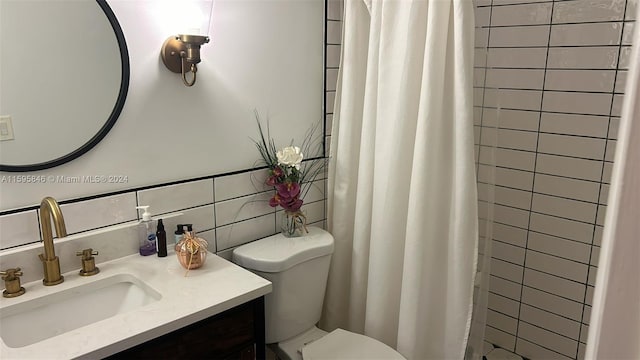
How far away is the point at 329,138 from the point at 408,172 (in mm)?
464

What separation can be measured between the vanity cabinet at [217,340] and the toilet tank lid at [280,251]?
0.26m

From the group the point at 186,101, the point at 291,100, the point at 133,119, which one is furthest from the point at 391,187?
the point at 133,119

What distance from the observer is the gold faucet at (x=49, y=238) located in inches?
46.3

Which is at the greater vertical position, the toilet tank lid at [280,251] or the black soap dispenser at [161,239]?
the black soap dispenser at [161,239]

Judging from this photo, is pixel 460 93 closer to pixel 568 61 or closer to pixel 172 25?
pixel 568 61

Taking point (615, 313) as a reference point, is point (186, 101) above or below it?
above

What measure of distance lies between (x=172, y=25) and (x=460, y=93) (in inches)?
37.9

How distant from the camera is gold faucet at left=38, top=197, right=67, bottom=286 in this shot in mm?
1175

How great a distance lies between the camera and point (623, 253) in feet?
1.89

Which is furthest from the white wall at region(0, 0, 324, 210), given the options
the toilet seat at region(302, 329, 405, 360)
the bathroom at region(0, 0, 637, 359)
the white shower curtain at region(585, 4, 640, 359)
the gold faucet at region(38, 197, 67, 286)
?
the white shower curtain at region(585, 4, 640, 359)

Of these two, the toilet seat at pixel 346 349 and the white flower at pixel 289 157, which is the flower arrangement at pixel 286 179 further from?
the toilet seat at pixel 346 349

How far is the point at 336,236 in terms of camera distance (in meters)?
2.06

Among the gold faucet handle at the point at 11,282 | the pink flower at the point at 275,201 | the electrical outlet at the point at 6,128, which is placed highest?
the electrical outlet at the point at 6,128

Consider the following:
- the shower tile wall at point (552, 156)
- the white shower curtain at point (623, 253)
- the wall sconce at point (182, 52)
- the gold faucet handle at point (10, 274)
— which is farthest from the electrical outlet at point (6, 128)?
the shower tile wall at point (552, 156)
